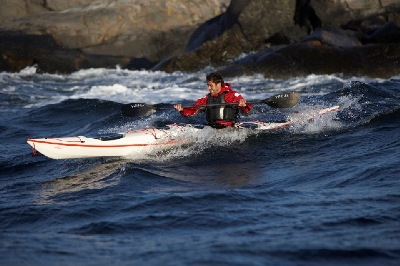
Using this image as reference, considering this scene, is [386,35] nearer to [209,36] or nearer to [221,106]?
[209,36]

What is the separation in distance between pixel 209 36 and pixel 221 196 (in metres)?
14.7

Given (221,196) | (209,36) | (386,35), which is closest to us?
(221,196)

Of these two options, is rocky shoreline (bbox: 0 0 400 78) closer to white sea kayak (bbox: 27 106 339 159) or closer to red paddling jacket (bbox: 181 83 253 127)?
white sea kayak (bbox: 27 106 339 159)

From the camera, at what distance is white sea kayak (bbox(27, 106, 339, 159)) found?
9133mm

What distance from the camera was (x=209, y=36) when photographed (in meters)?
21.5

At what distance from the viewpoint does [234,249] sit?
5523 millimetres

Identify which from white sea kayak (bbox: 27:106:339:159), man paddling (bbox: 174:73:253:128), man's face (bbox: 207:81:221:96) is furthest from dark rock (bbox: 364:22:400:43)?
man's face (bbox: 207:81:221:96)

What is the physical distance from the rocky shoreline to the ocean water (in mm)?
3987

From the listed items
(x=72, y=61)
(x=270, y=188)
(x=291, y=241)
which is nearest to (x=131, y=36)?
(x=72, y=61)

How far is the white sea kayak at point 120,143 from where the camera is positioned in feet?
30.0

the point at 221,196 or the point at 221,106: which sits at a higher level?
the point at 221,106

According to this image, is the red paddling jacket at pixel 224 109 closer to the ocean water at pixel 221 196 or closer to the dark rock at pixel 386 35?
the ocean water at pixel 221 196

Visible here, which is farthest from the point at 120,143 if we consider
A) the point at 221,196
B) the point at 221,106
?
the point at 221,196

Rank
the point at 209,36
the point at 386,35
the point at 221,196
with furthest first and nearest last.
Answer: the point at 209,36, the point at 386,35, the point at 221,196
